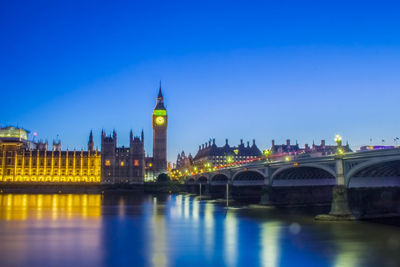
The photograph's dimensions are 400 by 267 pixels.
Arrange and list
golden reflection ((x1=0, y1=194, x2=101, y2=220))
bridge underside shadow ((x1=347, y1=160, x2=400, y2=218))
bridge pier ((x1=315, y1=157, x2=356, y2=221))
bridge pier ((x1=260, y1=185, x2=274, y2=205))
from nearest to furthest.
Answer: bridge pier ((x1=315, y1=157, x2=356, y2=221)) < bridge underside shadow ((x1=347, y1=160, x2=400, y2=218)) < golden reflection ((x1=0, y1=194, x2=101, y2=220)) < bridge pier ((x1=260, y1=185, x2=274, y2=205))

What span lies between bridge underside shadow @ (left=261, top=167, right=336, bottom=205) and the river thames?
1927cm

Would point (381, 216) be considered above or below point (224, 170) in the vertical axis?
below

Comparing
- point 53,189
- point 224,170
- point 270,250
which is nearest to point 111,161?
point 53,189

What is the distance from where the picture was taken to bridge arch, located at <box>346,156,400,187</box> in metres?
41.7

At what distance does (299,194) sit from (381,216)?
28209 millimetres

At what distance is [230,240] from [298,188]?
1887 inches

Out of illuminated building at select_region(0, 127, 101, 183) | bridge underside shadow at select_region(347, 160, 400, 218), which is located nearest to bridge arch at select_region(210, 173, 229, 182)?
bridge underside shadow at select_region(347, 160, 400, 218)

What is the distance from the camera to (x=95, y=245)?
3125cm

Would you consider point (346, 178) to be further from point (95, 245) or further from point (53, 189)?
point (53, 189)

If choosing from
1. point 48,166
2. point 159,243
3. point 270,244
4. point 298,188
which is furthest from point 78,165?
point 270,244

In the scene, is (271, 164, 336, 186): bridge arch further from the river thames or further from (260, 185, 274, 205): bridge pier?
the river thames

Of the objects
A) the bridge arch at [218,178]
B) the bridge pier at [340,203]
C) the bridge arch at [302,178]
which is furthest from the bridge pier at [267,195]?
the bridge arch at [218,178]

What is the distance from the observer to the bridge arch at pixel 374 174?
4173 cm

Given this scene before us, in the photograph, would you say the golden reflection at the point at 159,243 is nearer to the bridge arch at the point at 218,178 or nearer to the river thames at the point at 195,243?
the river thames at the point at 195,243
